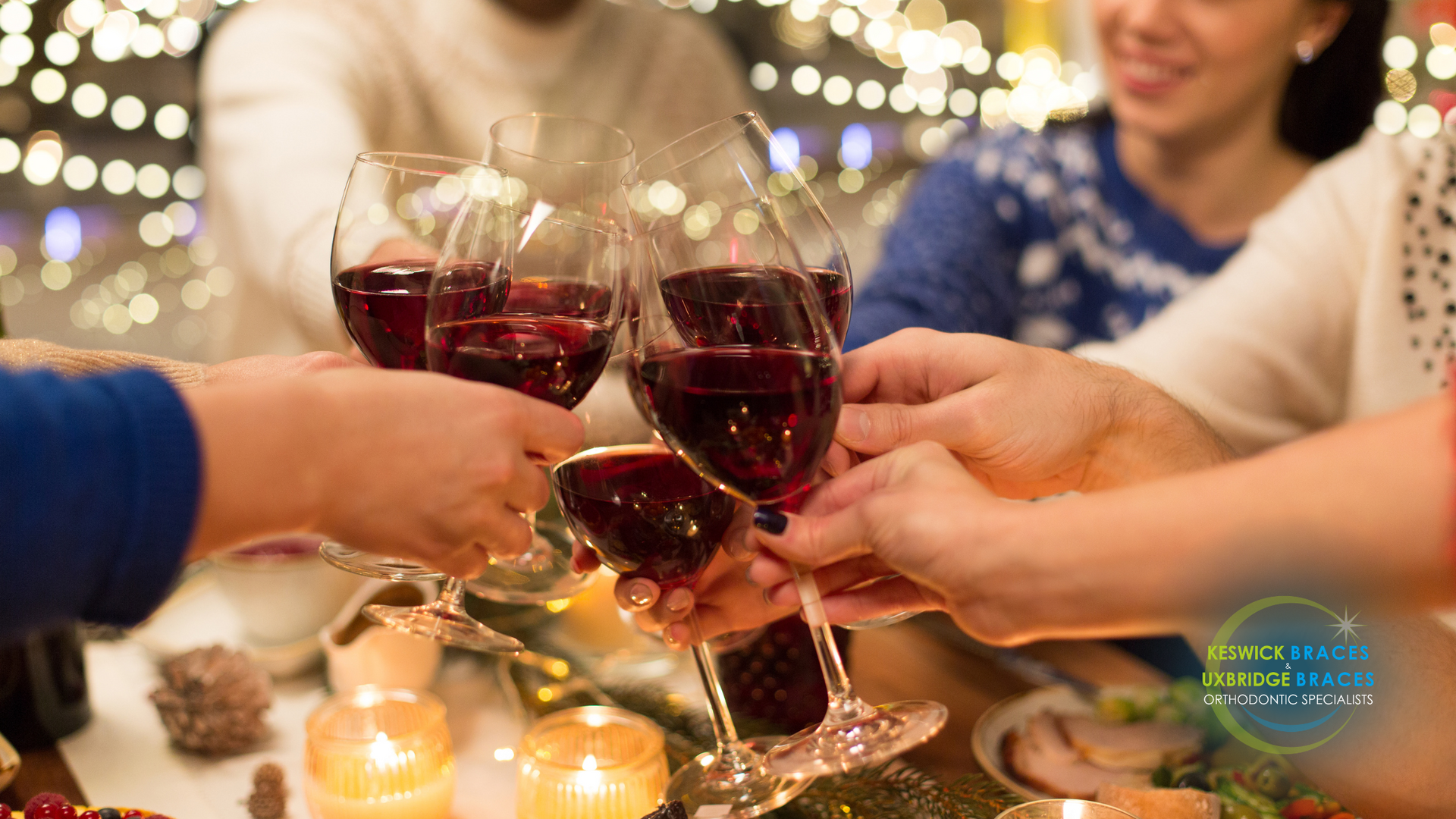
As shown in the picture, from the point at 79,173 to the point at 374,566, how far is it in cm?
472

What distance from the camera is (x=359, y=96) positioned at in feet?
7.41

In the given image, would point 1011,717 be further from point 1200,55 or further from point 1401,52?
point 1401,52

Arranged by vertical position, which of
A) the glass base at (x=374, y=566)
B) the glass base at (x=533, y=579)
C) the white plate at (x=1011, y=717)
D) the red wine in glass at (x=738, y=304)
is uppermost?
the red wine in glass at (x=738, y=304)

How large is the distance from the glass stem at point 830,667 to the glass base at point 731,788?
6 cm

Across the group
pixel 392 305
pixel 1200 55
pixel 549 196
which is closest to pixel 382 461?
pixel 392 305

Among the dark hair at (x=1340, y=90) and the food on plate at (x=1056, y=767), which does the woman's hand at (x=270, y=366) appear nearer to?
the food on plate at (x=1056, y=767)

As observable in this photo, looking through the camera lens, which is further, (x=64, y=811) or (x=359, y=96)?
(x=359, y=96)

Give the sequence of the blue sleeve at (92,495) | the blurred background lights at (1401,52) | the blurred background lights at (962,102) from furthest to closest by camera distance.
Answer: the blurred background lights at (962,102) < the blurred background lights at (1401,52) < the blue sleeve at (92,495)

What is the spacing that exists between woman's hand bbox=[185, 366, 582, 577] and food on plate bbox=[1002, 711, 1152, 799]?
0.60 metres

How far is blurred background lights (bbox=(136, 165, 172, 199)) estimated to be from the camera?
474 cm

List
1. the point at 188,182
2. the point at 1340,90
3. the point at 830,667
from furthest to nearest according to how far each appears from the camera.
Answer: the point at 188,182, the point at 1340,90, the point at 830,667

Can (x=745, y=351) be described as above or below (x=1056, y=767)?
above

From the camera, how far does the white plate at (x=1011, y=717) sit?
1.05 metres

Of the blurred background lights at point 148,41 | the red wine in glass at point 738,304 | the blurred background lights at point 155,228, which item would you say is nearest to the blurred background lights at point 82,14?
the blurred background lights at point 148,41
